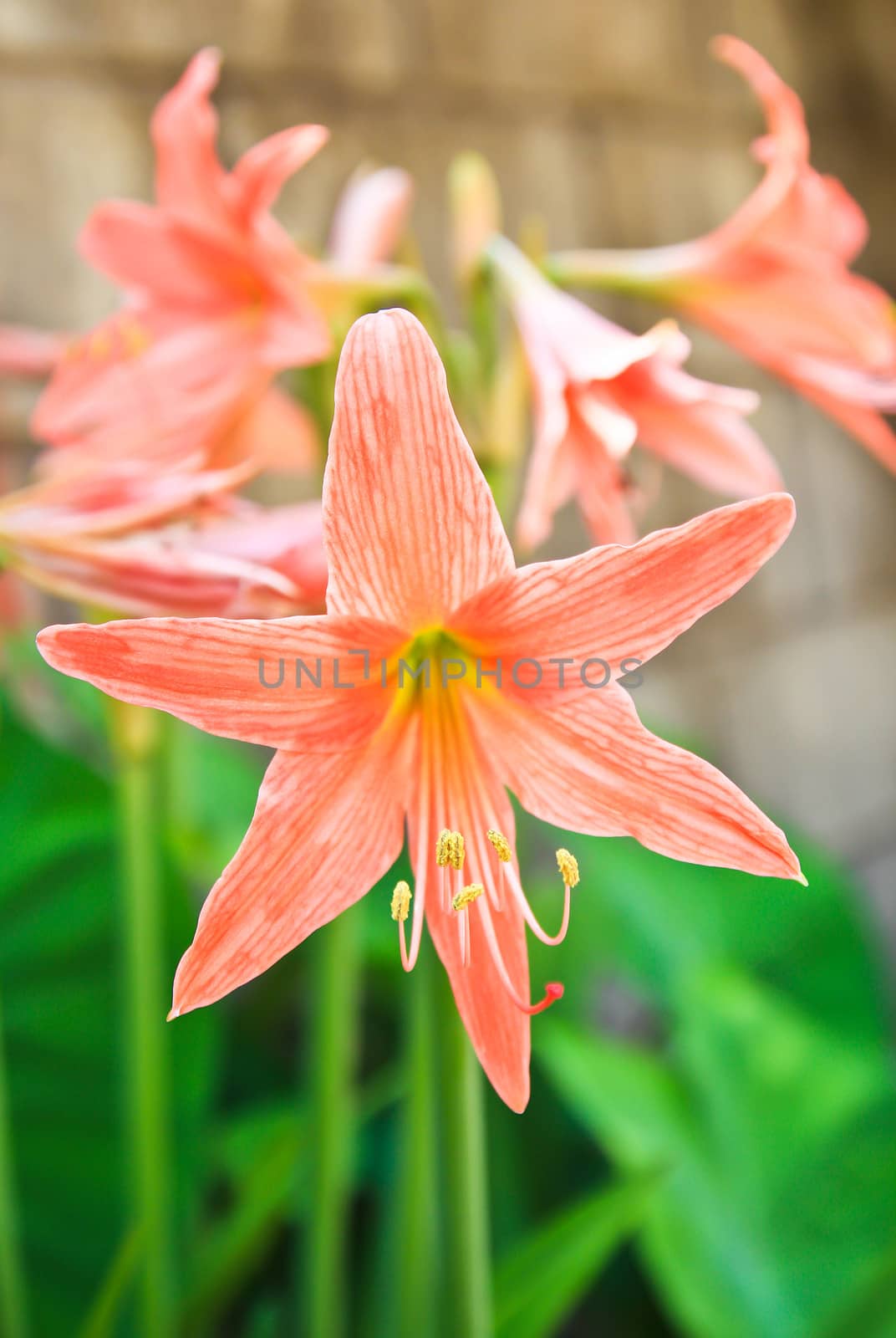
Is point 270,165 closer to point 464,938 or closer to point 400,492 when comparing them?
point 400,492

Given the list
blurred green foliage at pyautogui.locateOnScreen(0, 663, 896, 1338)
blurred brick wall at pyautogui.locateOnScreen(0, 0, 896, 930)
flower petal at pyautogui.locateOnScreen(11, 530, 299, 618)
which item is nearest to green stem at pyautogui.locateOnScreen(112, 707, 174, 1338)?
blurred green foliage at pyautogui.locateOnScreen(0, 663, 896, 1338)

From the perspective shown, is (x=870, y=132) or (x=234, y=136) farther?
(x=870, y=132)

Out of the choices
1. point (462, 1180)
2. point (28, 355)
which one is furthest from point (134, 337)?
point (462, 1180)

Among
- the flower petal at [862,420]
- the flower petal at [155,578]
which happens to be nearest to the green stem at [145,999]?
the flower petal at [155,578]

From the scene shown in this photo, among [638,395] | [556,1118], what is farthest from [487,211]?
[556,1118]

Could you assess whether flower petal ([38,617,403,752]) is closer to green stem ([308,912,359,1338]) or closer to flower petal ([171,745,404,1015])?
flower petal ([171,745,404,1015])

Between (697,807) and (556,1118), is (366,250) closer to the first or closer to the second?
(697,807)
